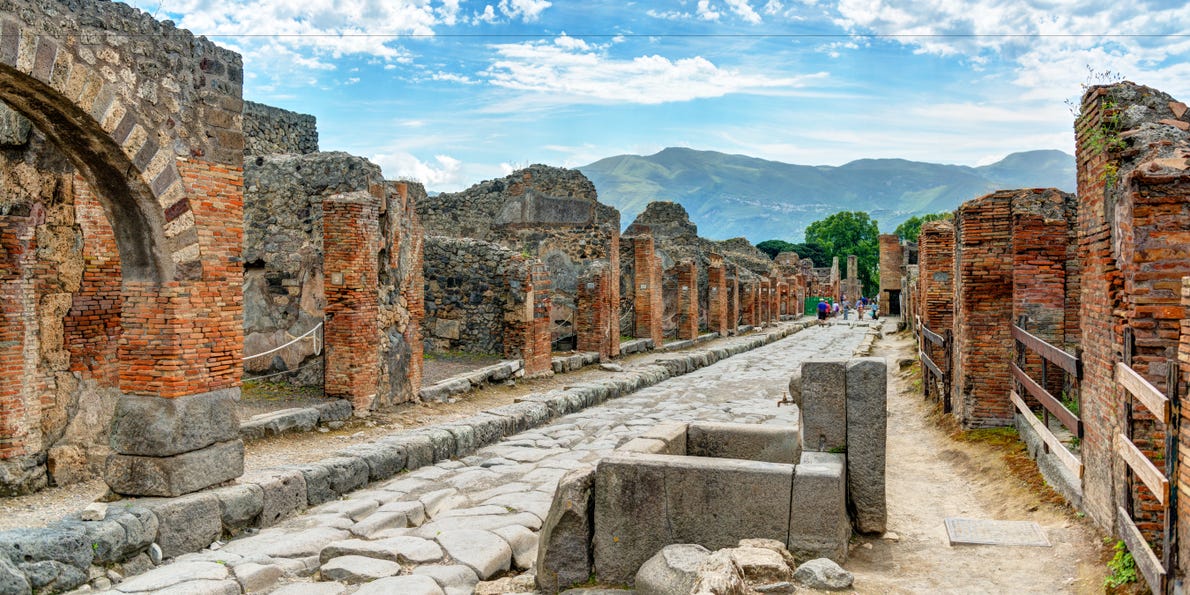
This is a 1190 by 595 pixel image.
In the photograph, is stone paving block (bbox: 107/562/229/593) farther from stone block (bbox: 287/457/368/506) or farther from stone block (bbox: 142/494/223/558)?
stone block (bbox: 287/457/368/506)

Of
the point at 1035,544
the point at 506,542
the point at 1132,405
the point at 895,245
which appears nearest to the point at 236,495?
the point at 506,542

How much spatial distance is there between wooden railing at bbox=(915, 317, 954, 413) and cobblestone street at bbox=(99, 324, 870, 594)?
2.34 meters

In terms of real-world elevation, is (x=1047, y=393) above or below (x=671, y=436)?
above

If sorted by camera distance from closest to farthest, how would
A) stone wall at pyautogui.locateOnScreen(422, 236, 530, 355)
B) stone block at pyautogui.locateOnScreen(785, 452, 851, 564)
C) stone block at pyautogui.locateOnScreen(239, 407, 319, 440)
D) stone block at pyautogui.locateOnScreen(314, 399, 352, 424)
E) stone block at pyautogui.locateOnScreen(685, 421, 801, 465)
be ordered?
stone block at pyautogui.locateOnScreen(785, 452, 851, 564) → stone block at pyautogui.locateOnScreen(685, 421, 801, 465) → stone block at pyautogui.locateOnScreen(239, 407, 319, 440) → stone block at pyautogui.locateOnScreen(314, 399, 352, 424) → stone wall at pyautogui.locateOnScreen(422, 236, 530, 355)

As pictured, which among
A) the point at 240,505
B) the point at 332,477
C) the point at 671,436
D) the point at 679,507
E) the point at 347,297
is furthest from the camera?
the point at 347,297

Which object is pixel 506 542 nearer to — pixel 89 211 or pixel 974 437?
pixel 89 211

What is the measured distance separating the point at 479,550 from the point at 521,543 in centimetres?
44

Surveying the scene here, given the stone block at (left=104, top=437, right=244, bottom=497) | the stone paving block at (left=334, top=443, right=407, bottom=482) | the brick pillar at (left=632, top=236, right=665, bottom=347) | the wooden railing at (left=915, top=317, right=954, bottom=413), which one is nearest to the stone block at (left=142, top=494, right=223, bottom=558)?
the stone block at (left=104, top=437, right=244, bottom=497)

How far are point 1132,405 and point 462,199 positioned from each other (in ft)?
69.3

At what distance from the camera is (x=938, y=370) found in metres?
11.4

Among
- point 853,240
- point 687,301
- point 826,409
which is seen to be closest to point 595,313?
point 687,301

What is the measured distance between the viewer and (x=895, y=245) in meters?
45.3

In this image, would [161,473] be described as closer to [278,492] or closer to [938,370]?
[278,492]

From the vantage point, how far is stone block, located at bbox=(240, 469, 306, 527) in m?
7.12
